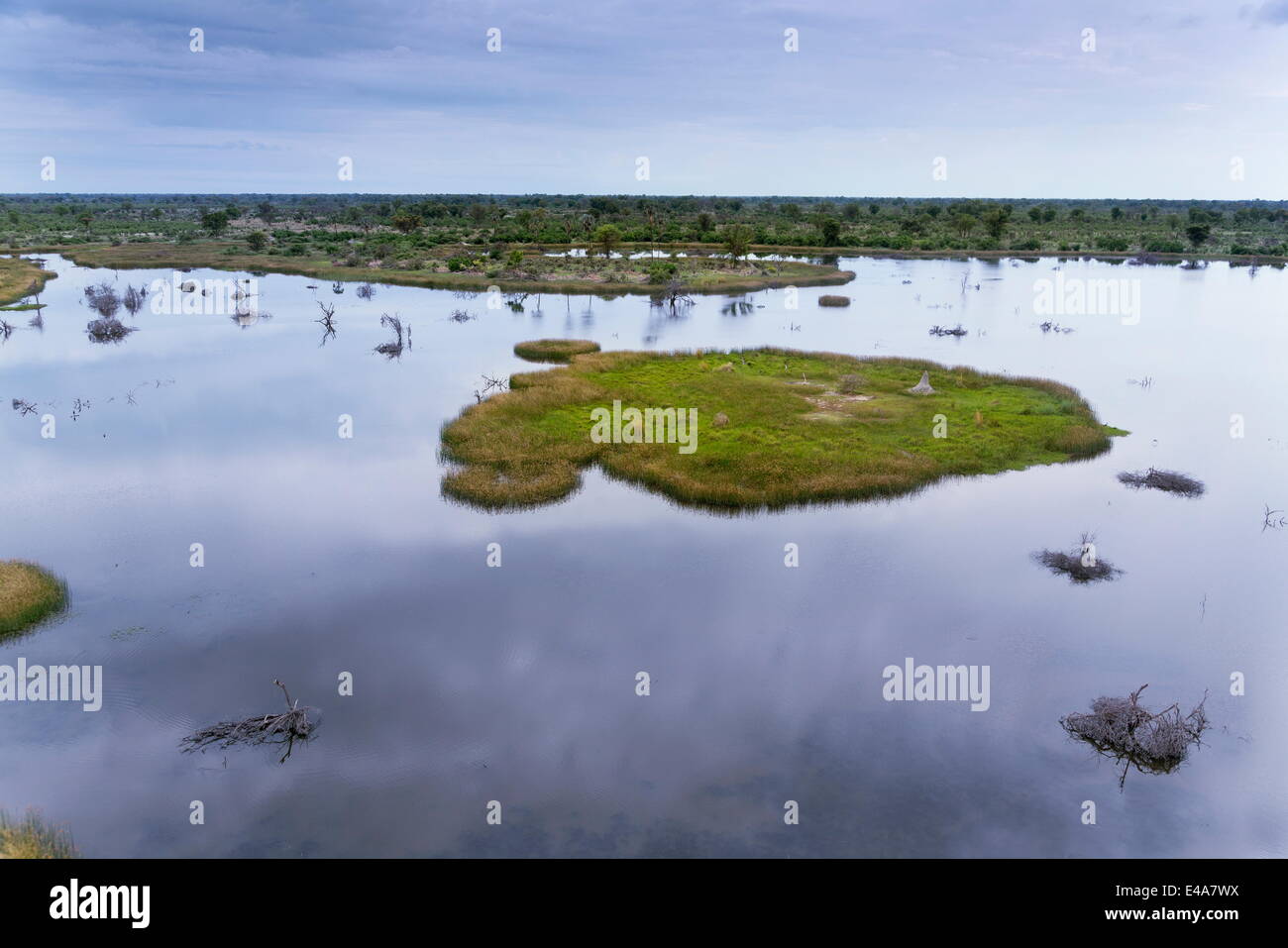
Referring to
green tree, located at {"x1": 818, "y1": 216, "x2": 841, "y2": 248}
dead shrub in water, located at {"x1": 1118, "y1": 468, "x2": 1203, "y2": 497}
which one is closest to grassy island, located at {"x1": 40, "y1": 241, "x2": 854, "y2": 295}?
green tree, located at {"x1": 818, "y1": 216, "x2": 841, "y2": 248}

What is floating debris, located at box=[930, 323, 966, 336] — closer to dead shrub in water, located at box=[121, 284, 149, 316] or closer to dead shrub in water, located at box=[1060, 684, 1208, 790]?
dead shrub in water, located at box=[1060, 684, 1208, 790]

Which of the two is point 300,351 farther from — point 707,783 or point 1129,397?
point 1129,397

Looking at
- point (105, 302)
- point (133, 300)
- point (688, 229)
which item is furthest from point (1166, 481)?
point (688, 229)

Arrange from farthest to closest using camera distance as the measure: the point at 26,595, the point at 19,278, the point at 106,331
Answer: the point at 19,278, the point at 106,331, the point at 26,595

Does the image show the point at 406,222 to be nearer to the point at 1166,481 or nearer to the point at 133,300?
the point at 133,300
